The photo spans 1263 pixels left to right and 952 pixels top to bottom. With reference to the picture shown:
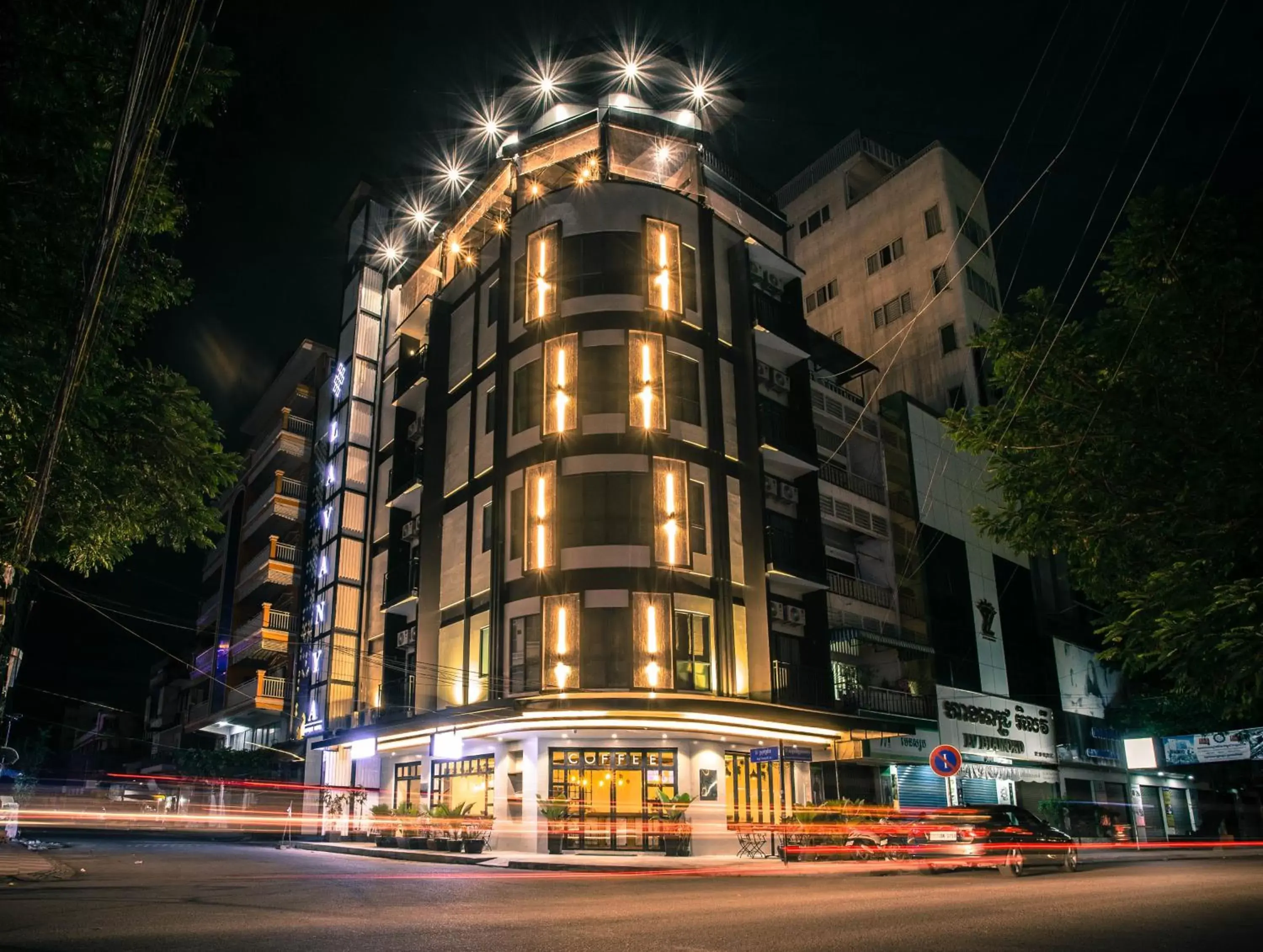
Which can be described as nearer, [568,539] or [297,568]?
[568,539]

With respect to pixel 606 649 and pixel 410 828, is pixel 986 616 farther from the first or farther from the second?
pixel 410 828

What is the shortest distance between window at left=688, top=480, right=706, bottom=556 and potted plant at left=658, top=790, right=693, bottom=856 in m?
7.55

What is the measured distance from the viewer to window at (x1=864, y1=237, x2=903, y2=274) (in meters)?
52.0

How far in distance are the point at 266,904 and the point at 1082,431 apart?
12731 mm

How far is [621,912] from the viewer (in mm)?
11008

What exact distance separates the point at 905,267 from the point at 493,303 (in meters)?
25.9

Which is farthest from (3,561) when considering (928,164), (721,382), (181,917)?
(928,164)

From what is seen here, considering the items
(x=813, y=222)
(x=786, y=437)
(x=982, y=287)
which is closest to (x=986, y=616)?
(x=786, y=437)

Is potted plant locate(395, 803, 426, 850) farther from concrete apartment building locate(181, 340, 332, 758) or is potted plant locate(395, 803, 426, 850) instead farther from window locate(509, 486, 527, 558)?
concrete apartment building locate(181, 340, 332, 758)

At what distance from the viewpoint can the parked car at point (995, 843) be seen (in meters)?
20.1

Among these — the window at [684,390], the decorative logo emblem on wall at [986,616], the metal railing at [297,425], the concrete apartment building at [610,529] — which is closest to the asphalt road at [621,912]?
the concrete apartment building at [610,529]

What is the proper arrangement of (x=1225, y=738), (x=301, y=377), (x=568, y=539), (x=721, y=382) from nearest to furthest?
(x=568, y=539), (x=721, y=382), (x=1225, y=738), (x=301, y=377)

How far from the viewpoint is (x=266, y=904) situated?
464 inches

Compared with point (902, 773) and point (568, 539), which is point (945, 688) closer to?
point (902, 773)
